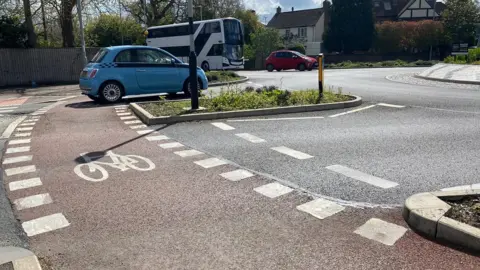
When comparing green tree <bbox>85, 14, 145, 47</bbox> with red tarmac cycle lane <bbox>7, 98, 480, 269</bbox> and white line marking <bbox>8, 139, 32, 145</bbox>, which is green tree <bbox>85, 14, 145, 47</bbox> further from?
red tarmac cycle lane <bbox>7, 98, 480, 269</bbox>

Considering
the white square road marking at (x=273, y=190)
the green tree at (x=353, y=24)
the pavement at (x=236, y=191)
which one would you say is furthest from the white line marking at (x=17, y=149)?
the green tree at (x=353, y=24)

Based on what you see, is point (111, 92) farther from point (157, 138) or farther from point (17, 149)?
point (17, 149)

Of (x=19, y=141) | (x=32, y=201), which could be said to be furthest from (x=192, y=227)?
(x=19, y=141)

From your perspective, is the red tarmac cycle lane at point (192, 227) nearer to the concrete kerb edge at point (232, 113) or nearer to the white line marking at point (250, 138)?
Answer: the white line marking at point (250, 138)

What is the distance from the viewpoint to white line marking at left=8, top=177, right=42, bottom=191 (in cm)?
504

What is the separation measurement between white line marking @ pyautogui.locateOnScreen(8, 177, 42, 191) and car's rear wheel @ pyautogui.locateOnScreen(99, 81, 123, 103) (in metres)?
7.67

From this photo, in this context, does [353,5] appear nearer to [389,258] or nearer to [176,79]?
[176,79]

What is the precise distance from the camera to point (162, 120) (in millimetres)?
9172

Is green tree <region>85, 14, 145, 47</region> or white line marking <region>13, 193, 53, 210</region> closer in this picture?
white line marking <region>13, 193, 53, 210</region>

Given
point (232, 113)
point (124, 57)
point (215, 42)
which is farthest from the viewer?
point (215, 42)

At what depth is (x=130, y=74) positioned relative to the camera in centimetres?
1284

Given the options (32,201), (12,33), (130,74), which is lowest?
(32,201)

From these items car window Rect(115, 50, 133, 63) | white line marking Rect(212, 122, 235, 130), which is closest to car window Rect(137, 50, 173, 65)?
car window Rect(115, 50, 133, 63)

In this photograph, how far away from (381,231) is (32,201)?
3683mm
